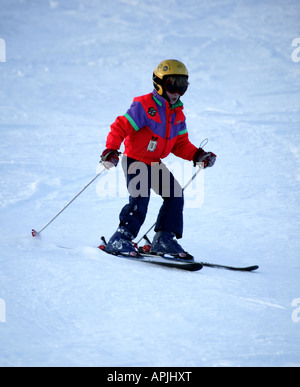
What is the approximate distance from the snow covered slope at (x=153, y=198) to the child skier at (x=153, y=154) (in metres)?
0.46

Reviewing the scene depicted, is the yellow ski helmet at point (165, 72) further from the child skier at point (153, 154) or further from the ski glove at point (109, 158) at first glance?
the ski glove at point (109, 158)

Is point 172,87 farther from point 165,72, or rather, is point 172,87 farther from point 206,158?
point 206,158

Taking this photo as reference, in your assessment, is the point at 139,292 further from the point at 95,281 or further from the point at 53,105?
the point at 53,105

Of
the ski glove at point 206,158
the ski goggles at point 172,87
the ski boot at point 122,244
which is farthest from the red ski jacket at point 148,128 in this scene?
the ski boot at point 122,244

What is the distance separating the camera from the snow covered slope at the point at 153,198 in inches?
97.4

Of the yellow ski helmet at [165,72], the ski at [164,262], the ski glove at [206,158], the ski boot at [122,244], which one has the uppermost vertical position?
the yellow ski helmet at [165,72]

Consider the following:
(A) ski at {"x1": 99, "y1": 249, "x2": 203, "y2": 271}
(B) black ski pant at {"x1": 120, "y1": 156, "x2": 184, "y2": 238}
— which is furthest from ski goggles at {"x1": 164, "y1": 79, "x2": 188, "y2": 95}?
(A) ski at {"x1": 99, "y1": 249, "x2": 203, "y2": 271}

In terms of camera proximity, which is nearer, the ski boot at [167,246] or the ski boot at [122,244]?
the ski boot at [122,244]

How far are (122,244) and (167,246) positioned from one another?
0.38 metres

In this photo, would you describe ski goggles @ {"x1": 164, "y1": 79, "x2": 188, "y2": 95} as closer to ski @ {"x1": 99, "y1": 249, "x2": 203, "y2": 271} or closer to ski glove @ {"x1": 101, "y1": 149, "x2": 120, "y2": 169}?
ski glove @ {"x1": 101, "y1": 149, "x2": 120, "y2": 169}

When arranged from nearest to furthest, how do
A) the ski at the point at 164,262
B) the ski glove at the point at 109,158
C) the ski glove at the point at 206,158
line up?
the ski at the point at 164,262
the ski glove at the point at 109,158
the ski glove at the point at 206,158

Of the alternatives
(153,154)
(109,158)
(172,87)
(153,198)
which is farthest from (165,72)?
(153,198)

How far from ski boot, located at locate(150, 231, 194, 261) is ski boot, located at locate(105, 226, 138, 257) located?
0.24 meters

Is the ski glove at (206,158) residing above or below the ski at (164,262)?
above
